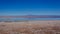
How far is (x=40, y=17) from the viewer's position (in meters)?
9.01

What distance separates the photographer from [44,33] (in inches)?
158

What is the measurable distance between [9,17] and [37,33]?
5.62 metres

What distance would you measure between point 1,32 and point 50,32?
1748mm

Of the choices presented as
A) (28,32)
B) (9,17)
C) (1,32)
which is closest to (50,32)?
(28,32)

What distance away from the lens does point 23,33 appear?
13.7 feet

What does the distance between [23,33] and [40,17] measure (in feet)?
16.3

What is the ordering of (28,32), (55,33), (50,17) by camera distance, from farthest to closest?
(50,17) < (28,32) < (55,33)

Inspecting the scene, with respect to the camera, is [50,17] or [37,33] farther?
[50,17]

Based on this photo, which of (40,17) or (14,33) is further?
(40,17)

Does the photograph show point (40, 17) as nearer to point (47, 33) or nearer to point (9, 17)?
point (9, 17)

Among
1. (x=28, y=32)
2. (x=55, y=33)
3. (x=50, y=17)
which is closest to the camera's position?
(x=55, y=33)

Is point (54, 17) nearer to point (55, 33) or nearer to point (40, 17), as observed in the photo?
point (40, 17)

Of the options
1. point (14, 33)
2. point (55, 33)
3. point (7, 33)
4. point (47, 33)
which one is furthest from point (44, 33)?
point (7, 33)

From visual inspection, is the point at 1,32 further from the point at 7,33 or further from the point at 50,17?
the point at 50,17
